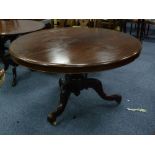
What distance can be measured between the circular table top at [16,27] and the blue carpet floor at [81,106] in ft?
1.89

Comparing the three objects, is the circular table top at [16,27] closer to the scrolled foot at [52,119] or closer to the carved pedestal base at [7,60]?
the carved pedestal base at [7,60]

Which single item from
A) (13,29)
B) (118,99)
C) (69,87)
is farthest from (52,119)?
(13,29)

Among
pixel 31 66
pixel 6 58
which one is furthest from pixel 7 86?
pixel 31 66

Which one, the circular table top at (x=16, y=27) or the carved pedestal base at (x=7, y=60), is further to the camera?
the carved pedestal base at (x=7, y=60)

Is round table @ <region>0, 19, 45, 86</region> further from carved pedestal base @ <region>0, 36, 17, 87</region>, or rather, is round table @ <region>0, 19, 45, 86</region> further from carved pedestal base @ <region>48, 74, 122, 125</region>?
carved pedestal base @ <region>48, 74, 122, 125</region>

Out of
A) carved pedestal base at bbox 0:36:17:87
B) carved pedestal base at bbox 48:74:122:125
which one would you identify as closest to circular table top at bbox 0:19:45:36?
carved pedestal base at bbox 0:36:17:87

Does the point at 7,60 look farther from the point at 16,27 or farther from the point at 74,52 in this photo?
the point at 74,52

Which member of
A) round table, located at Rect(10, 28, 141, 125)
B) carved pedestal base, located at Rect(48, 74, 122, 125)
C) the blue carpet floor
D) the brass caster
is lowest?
the blue carpet floor

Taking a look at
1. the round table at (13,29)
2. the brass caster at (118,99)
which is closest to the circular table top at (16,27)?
the round table at (13,29)

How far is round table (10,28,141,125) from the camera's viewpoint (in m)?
1.11

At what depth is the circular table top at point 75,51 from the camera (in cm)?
110

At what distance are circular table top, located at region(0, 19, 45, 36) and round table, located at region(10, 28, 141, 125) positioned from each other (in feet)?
1.61

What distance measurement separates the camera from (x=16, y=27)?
2271 millimetres

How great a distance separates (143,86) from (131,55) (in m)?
1.15
